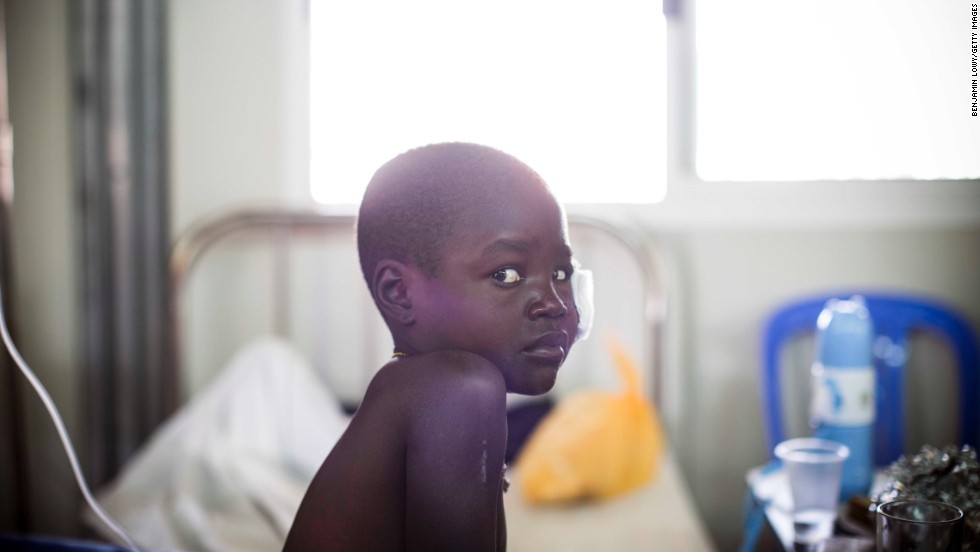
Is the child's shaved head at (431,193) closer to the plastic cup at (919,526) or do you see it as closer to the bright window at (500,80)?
the bright window at (500,80)

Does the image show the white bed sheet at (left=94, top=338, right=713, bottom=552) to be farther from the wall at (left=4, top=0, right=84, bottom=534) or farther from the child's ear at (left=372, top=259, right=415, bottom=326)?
the child's ear at (left=372, top=259, right=415, bottom=326)

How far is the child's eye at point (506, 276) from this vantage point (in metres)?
0.36

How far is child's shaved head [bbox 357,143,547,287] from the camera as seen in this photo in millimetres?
364

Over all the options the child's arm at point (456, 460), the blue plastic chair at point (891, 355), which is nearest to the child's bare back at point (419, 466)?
the child's arm at point (456, 460)

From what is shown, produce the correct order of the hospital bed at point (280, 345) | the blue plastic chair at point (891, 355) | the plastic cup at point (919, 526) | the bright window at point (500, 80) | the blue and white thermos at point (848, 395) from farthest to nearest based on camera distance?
1. the blue plastic chair at point (891, 355)
2. the hospital bed at point (280, 345)
3. the blue and white thermos at point (848, 395)
4. the bright window at point (500, 80)
5. the plastic cup at point (919, 526)

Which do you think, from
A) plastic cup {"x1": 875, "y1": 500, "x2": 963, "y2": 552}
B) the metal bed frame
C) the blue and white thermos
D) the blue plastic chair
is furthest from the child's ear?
the blue plastic chair

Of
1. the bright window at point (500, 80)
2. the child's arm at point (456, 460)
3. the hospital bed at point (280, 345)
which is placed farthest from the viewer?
the hospital bed at point (280, 345)

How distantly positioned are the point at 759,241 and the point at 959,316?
14.4 inches

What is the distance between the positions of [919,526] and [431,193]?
1.39 feet

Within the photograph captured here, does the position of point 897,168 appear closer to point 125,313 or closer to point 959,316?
point 959,316

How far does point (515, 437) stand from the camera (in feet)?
3.82

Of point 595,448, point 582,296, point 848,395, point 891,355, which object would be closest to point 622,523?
point 595,448

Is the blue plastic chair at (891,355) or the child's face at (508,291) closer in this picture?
the child's face at (508,291)

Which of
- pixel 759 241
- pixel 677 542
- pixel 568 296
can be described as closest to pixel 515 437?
pixel 677 542
